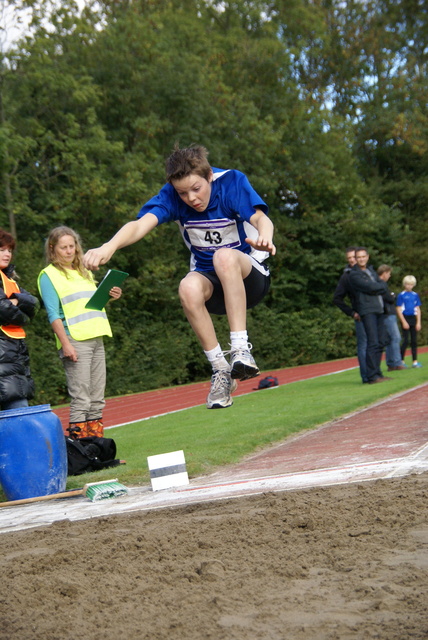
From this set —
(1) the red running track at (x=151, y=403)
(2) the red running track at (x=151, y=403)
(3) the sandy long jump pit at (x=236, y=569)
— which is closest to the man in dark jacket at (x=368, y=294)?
(2) the red running track at (x=151, y=403)

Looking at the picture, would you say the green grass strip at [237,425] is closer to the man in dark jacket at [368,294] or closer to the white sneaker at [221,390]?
the man in dark jacket at [368,294]

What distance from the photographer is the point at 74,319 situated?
7129 mm

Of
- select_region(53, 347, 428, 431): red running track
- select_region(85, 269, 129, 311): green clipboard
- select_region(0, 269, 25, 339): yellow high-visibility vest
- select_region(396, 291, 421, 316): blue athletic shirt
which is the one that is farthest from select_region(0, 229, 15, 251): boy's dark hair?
select_region(396, 291, 421, 316): blue athletic shirt

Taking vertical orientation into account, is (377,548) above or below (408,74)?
below

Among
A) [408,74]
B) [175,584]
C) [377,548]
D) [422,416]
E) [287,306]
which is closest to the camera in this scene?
[175,584]

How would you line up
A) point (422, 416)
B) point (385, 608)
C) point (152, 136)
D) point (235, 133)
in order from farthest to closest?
point (235, 133)
point (152, 136)
point (422, 416)
point (385, 608)

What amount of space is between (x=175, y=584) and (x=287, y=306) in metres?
25.1

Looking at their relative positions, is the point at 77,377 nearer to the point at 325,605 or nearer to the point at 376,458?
the point at 376,458

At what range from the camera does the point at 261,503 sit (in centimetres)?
460

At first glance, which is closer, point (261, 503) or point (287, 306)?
→ point (261, 503)

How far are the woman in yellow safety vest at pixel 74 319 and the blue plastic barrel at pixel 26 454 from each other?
110 centimetres

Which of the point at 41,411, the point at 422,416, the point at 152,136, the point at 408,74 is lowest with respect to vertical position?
the point at 422,416

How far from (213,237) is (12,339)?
2.11m

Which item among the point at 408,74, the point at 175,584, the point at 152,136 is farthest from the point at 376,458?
the point at 408,74
